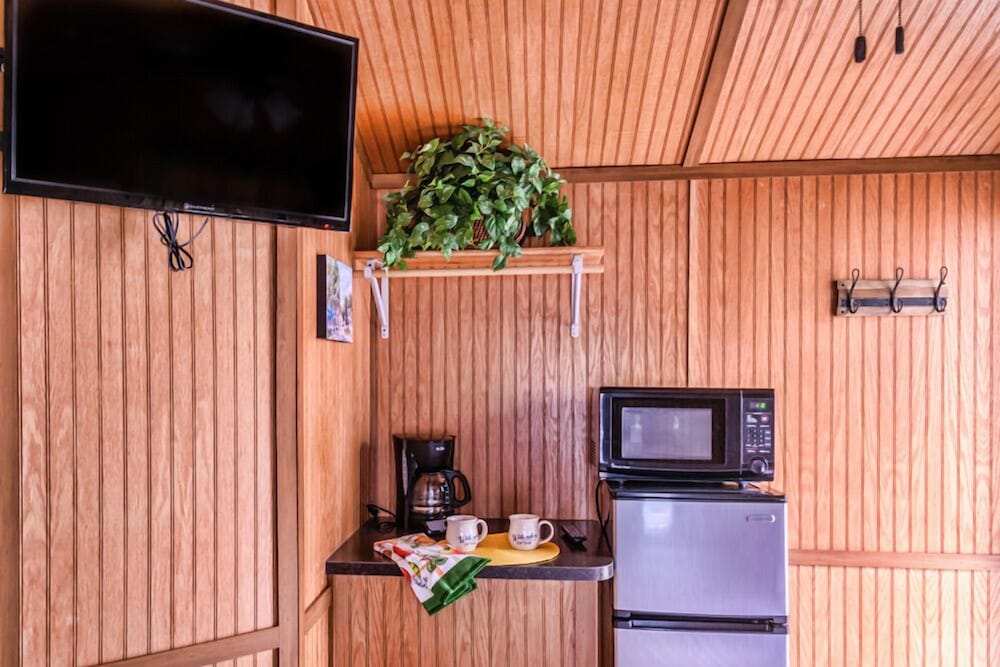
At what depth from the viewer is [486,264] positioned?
90.6 inches

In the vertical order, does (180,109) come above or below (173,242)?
above

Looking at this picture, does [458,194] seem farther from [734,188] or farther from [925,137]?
[925,137]

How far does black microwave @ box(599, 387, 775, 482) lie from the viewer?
6.82 feet

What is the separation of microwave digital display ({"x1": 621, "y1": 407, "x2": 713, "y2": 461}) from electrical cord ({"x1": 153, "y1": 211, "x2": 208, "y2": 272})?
4.61 ft

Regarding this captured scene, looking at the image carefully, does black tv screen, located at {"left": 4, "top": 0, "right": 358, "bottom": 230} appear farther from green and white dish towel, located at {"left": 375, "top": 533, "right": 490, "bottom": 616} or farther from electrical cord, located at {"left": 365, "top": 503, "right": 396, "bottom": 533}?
electrical cord, located at {"left": 365, "top": 503, "right": 396, "bottom": 533}

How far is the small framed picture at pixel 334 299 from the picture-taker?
1.91 metres

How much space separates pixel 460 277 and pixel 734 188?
1127 millimetres

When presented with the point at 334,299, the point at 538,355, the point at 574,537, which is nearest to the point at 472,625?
the point at 574,537

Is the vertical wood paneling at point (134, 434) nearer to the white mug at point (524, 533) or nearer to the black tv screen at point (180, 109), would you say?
the black tv screen at point (180, 109)

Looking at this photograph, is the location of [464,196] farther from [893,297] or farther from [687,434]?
[893,297]

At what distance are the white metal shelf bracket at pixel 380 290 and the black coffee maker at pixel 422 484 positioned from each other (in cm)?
48

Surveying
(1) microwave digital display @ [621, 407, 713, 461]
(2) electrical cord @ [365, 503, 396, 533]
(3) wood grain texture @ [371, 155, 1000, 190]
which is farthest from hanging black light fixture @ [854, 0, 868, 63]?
(2) electrical cord @ [365, 503, 396, 533]

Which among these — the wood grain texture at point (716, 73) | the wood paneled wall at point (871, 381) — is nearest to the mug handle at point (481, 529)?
the wood paneled wall at point (871, 381)

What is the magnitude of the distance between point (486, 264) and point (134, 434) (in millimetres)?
1257
